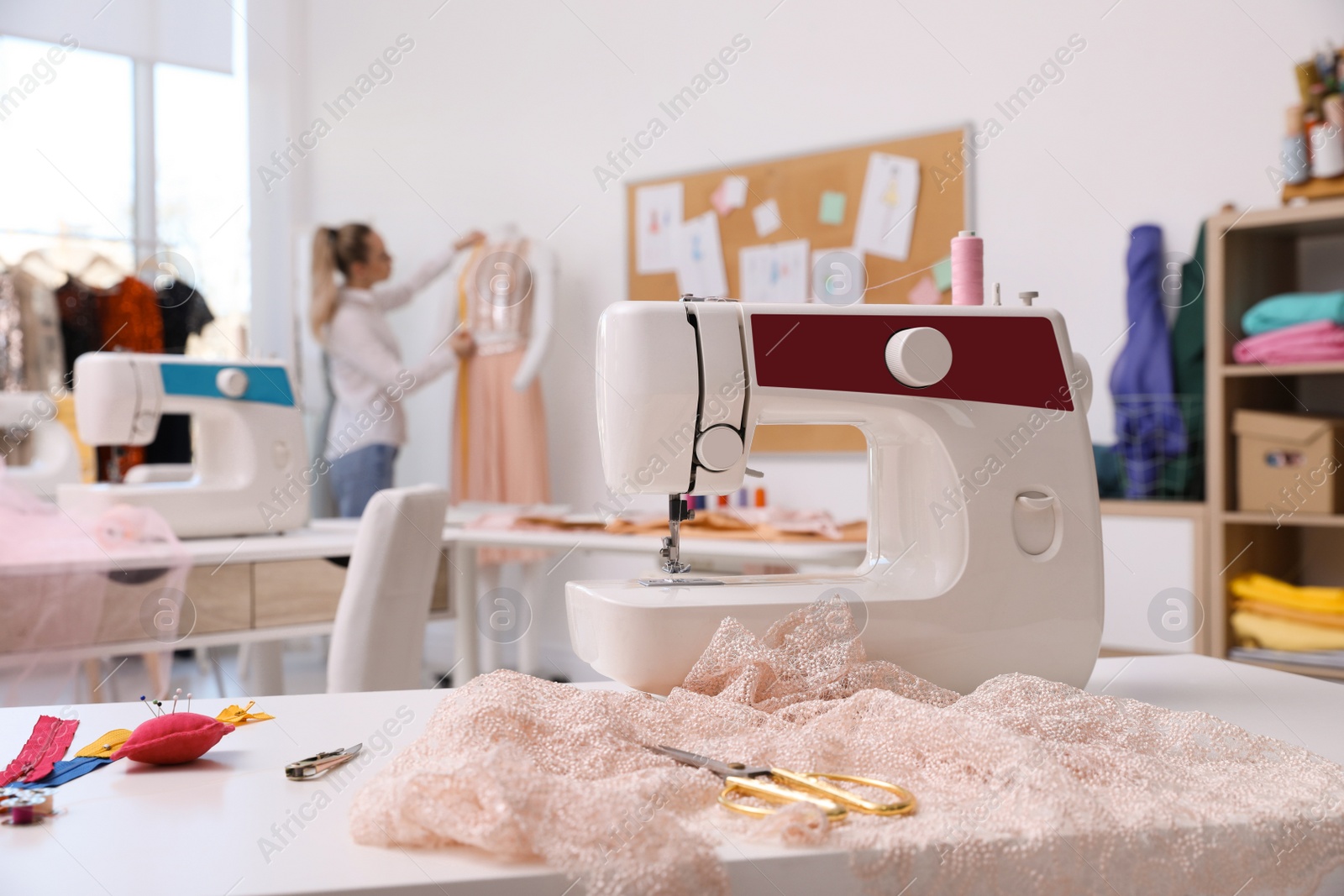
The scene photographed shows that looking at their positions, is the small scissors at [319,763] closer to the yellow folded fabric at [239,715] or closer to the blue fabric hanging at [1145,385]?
the yellow folded fabric at [239,715]

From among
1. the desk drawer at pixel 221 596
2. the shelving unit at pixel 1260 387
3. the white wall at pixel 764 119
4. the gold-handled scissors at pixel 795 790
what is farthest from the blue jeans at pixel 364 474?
the gold-handled scissors at pixel 795 790

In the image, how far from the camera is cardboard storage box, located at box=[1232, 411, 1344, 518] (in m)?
2.75

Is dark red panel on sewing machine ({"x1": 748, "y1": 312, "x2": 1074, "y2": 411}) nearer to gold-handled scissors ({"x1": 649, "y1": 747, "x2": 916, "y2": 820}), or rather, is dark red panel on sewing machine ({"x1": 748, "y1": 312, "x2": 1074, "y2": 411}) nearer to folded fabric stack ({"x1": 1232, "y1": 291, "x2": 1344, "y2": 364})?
gold-handled scissors ({"x1": 649, "y1": 747, "x2": 916, "y2": 820})

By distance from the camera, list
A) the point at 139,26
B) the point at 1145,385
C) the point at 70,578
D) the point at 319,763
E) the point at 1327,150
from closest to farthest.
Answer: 1. the point at 319,763
2. the point at 70,578
3. the point at 1327,150
4. the point at 1145,385
5. the point at 139,26

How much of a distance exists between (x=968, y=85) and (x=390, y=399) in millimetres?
2750

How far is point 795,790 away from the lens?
72cm

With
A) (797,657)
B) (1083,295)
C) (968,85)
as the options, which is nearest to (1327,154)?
(1083,295)

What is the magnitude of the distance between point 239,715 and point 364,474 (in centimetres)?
397

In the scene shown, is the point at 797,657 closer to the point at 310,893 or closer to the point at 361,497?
the point at 310,893

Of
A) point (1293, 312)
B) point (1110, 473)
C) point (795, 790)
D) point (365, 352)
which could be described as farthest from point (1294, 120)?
point (365, 352)

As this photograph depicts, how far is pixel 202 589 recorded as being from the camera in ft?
7.55

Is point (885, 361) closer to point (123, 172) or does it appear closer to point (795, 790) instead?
point (795, 790)

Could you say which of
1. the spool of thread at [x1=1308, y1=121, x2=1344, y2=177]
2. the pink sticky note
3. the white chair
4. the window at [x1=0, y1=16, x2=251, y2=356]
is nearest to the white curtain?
the window at [x1=0, y1=16, x2=251, y2=356]

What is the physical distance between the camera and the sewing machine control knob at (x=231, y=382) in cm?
268
